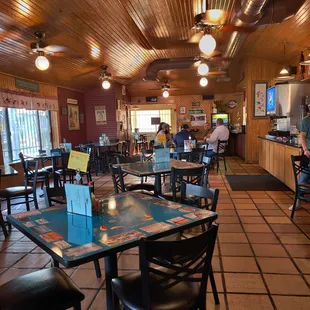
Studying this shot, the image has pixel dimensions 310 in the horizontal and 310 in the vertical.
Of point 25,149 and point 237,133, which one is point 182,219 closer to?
point 25,149

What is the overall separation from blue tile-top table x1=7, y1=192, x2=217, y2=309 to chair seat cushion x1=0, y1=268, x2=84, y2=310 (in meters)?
0.14

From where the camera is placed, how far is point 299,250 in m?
2.94

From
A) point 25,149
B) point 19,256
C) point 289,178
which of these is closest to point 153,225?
point 19,256

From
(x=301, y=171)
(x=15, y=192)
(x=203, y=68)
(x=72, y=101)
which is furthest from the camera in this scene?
(x=72, y=101)

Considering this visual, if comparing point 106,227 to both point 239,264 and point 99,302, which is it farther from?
point 239,264

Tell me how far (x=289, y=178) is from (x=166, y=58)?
180 inches

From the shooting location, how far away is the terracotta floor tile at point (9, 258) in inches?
115

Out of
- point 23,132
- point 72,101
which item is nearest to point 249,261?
point 23,132

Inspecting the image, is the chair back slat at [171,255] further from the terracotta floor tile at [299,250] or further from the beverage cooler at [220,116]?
the beverage cooler at [220,116]

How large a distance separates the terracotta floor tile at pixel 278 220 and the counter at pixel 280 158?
39.4 inches

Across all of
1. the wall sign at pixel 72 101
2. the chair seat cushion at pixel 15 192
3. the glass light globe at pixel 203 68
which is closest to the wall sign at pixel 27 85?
the wall sign at pixel 72 101

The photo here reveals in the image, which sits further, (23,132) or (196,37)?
(23,132)

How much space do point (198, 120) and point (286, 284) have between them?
35.7 ft

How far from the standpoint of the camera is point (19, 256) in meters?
3.07
